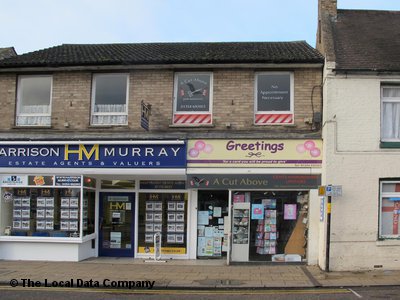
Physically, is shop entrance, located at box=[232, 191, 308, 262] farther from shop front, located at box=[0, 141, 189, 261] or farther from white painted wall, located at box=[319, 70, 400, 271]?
shop front, located at box=[0, 141, 189, 261]

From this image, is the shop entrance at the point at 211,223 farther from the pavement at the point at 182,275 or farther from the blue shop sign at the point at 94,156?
the blue shop sign at the point at 94,156

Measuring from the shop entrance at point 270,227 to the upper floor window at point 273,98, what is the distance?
222 centimetres

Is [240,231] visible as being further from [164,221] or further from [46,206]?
[46,206]

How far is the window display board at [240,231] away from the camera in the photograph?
13.8m

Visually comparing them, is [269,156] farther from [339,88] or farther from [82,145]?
[82,145]

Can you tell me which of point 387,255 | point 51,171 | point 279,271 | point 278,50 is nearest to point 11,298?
point 51,171

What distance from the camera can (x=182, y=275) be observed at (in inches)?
468

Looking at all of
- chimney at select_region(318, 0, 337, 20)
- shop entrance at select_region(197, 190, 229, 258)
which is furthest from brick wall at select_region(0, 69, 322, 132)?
chimney at select_region(318, 0, 337, 20)

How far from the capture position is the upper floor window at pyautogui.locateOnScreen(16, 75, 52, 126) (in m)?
15.0

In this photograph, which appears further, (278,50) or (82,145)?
(278,50)

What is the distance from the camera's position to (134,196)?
49.3 ft

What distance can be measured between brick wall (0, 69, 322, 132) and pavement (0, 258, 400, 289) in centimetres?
396

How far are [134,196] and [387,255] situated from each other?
7.54 meters

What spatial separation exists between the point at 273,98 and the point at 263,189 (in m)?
2.74
